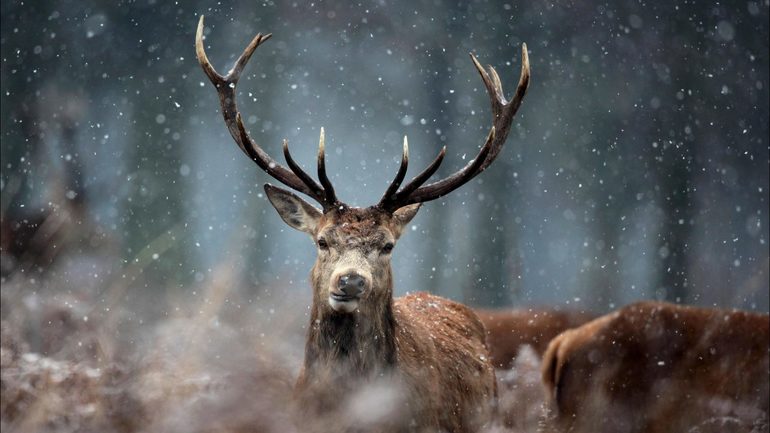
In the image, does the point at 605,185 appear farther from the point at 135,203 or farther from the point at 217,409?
the point at 217,409

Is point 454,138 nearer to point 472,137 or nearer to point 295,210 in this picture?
point 472,137

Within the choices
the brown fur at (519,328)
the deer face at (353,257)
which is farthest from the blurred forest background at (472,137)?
the deer face at (353,257)

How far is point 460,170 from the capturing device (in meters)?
4.48

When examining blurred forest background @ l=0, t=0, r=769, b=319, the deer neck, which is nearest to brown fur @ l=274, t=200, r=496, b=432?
the deer neck

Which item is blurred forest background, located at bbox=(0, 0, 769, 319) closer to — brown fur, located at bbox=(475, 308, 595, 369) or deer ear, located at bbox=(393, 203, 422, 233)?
brown fur, located at bbox=(475, 308, 595, 369)

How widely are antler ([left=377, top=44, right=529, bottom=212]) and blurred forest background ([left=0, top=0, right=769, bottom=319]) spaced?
6968mm

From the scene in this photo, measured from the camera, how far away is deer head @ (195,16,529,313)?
413 cm

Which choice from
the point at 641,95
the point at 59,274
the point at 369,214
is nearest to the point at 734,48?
the point at 641,95

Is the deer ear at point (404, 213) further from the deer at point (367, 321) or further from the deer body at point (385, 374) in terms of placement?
the deer body at point (385, 374)

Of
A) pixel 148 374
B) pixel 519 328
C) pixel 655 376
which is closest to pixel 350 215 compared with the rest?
pixel 148 374

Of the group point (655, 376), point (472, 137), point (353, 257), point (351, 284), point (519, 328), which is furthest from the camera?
point (472, 137)

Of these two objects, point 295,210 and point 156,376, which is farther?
point 156,376

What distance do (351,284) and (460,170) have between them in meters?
0.81

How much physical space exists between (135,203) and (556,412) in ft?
24.9
